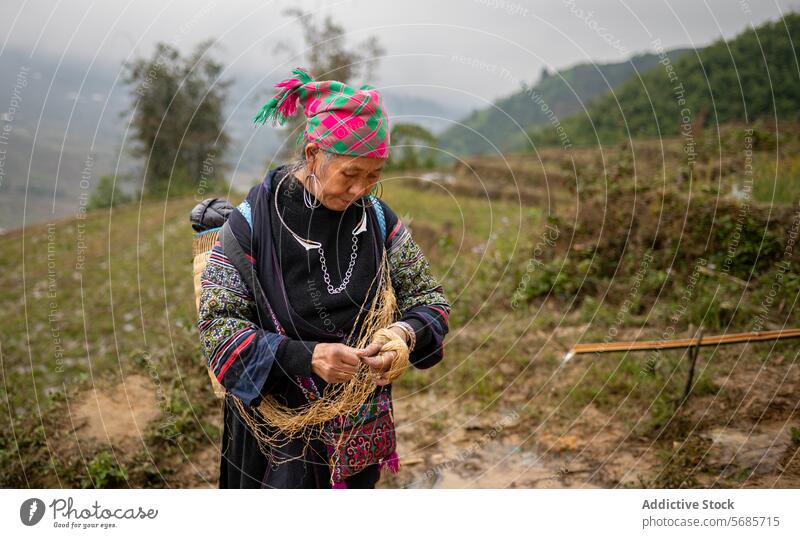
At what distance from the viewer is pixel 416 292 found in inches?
88.0

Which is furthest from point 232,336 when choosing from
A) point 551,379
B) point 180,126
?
point 180,126

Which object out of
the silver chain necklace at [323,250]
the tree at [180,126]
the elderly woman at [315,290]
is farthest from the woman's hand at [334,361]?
the tree at [180,126]

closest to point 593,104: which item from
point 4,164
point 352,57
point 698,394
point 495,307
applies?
point 352,57

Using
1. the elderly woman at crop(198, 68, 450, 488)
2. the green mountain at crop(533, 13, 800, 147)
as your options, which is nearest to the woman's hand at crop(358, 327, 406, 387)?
the elderly woman at crop(198, 68, 450, 488)

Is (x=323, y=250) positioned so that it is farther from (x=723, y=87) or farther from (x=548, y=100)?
(x=548, y=100)

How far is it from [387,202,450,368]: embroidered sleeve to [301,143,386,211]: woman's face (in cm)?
26

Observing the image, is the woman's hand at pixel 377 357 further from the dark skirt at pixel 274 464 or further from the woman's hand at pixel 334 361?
the dark skirt at pixel 274 464

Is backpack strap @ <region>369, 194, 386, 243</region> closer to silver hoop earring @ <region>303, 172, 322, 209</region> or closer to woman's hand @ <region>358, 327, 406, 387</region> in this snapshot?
silver hoop earring @ <region>303, 172, 322, 209</region>

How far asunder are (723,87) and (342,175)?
8.44m

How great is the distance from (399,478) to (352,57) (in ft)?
15.4

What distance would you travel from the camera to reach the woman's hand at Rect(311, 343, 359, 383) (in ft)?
6.11

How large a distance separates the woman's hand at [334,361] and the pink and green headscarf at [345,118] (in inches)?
23.1

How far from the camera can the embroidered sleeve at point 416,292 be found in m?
2.15

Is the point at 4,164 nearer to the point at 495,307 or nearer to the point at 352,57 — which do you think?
the point at 495,307
